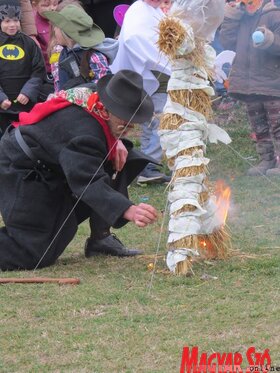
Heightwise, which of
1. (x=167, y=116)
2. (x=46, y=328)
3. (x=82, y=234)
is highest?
(x=167, y=116)

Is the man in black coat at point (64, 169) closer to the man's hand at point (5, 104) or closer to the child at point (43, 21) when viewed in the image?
the man's hand at point (5, 104)

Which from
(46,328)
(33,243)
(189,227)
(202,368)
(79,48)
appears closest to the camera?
(202,368)

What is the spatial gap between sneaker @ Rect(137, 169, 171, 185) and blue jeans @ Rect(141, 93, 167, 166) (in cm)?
13

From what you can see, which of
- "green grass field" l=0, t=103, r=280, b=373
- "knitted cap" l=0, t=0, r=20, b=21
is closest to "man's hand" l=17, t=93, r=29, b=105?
"knitted cap" l=0, t=0, r=20, b=21

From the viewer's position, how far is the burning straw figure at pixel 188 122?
509cm

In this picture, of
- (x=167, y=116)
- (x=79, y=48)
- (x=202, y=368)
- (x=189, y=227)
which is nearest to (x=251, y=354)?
(x=202, y=368)

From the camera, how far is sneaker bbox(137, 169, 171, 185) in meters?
8.30

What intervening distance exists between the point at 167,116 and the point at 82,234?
5.45ft

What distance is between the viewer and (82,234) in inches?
261

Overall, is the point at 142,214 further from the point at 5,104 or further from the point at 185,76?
the point at 5,104

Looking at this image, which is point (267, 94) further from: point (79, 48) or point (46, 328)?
point (46, 328)

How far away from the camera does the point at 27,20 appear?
8867 mm

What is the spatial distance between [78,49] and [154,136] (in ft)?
3.44

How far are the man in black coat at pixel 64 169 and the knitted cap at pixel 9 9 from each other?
2645 mm
